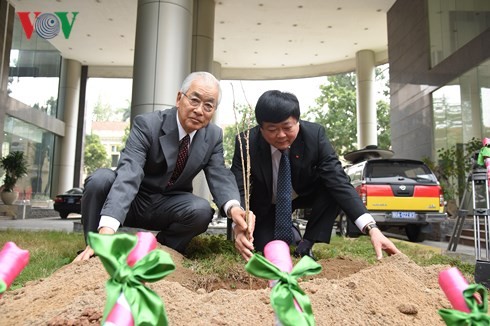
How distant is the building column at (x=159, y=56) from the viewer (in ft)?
21.8

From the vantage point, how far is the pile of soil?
4.34 feet

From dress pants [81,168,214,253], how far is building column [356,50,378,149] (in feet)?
A: 57.3

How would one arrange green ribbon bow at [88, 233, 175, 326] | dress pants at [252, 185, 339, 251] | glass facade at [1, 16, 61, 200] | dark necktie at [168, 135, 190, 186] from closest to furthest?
green ribbon bow at [88, 233, 175, 326] → dark necktie at [168, 135, 190, 186] → dress pants at [252, 185, 339, 251] → glass facade at [1, 16, 61, 200]

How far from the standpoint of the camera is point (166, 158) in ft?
8.89

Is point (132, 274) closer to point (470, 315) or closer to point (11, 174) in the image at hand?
point (470, 315)

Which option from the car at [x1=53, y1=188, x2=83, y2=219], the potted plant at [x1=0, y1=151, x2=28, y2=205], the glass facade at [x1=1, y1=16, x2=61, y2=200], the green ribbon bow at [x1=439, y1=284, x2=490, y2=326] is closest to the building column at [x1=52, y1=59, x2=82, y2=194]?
the glass facade at [x1=1, y1=16, x2=61, y2=200]

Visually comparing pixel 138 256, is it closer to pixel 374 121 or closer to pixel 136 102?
pixel 136 102

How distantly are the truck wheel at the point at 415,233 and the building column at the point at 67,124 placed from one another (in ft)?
59.5

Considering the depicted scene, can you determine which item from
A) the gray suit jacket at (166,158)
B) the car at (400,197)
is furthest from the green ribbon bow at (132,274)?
the car at (400,197)

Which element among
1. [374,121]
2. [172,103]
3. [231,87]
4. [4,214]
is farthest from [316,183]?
[374,121]

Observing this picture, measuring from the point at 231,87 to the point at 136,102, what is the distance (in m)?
4.82

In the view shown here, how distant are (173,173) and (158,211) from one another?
0.29m

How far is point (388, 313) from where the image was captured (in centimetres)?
145

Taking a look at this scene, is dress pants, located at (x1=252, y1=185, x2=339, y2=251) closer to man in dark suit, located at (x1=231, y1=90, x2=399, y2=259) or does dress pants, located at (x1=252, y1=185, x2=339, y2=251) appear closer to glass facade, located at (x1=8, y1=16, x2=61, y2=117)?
man in dark suit, located at (x1=231, y1=90, x2=399, y2=259)
